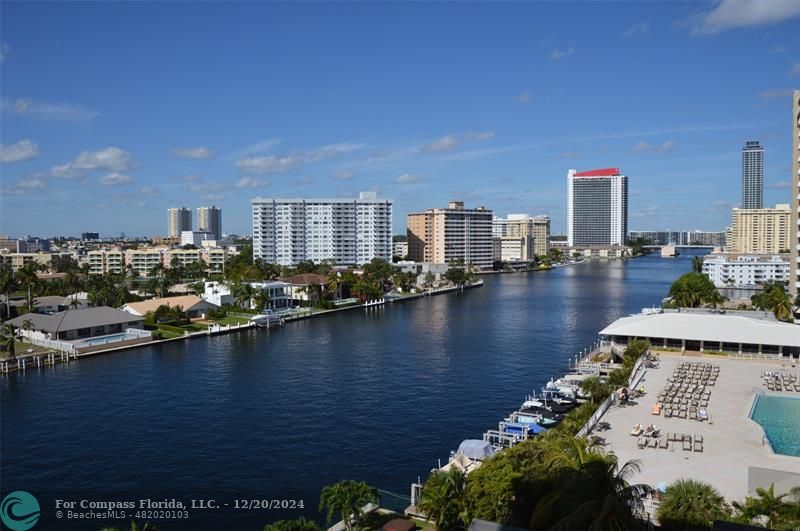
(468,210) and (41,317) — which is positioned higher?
(468,210)

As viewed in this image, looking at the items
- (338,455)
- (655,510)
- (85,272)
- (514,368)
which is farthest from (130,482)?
(85,272)

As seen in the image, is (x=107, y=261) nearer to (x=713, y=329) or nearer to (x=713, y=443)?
(x=713, y=329)

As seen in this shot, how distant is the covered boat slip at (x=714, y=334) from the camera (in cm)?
4250

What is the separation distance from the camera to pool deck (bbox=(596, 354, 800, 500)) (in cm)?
2144

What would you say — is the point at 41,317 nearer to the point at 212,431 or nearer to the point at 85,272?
the point at 212,431

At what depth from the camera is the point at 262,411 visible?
34750 millimetres

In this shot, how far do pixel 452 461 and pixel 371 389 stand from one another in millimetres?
16889

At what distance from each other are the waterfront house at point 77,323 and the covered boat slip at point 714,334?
4551 cm

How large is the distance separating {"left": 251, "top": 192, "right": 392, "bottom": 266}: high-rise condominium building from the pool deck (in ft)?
377

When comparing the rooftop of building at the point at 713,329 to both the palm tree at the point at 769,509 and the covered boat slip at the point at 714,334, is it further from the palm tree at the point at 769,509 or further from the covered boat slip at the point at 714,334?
the palm tree at the point at 769,509

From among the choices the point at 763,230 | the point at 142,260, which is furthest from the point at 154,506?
the point at 763,230

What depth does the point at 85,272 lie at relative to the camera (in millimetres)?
115000

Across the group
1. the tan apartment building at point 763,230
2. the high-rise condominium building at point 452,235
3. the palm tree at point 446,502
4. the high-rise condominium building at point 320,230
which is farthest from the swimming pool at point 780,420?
the tan apartment building at point 763,230

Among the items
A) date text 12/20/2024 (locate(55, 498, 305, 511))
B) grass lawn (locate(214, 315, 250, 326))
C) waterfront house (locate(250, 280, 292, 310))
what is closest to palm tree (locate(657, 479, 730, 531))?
date text 12/20/2024 (locate(55, 498, 305, 511))
